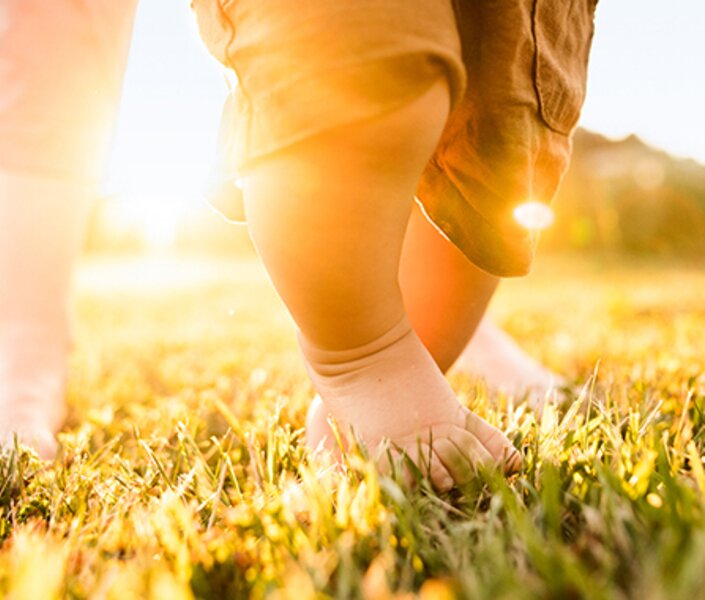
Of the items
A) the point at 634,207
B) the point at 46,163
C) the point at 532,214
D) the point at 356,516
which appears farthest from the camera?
the point at 634,207

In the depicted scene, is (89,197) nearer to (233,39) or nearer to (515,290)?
(233,39)

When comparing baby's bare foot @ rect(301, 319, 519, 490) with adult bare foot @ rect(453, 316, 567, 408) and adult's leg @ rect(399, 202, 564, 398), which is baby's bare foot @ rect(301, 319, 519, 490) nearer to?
adult's leg @ rect(399, 202, 564, 398)

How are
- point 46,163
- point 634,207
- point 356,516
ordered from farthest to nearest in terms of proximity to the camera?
point 634,207, point 46,163, point 356,516

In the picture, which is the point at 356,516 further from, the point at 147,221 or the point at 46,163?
the point at 147,221

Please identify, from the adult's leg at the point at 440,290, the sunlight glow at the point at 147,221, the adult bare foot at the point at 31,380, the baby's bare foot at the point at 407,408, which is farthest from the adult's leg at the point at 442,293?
the sunlight glow at the point at 147,221

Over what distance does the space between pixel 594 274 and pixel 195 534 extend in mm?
8681

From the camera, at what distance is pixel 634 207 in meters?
13.8

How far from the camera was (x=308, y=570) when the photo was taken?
629 millimetres

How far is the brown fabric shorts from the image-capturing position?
2.82ft

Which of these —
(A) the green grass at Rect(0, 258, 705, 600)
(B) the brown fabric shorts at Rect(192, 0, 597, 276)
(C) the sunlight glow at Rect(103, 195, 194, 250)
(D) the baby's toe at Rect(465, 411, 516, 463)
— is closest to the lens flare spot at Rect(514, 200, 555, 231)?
(B) the brown fabric shorts at Rect(192, 0, 597, 276)

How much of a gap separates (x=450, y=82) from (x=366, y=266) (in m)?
0.24

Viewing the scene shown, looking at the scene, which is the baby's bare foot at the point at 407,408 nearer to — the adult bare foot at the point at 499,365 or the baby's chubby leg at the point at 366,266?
the baby's chubby leg at the point at 366,266

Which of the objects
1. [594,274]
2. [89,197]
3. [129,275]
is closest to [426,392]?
[89,197]

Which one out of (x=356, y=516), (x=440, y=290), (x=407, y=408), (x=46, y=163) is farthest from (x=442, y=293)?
(x=46, y=163)
